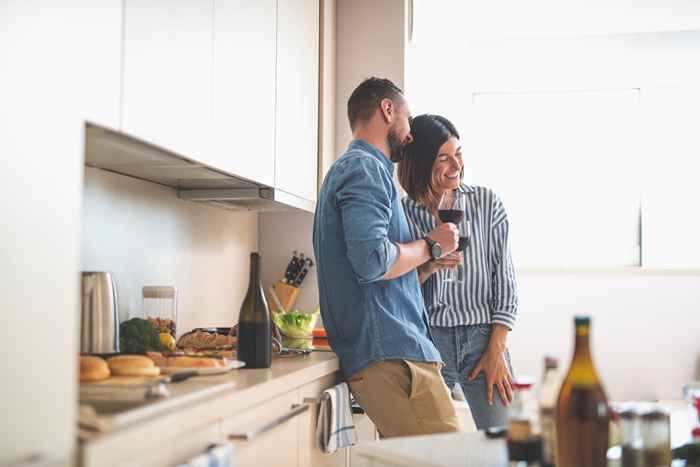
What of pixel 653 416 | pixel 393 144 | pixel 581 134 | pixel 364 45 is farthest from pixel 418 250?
pixel 581 134

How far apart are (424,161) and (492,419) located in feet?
2.93

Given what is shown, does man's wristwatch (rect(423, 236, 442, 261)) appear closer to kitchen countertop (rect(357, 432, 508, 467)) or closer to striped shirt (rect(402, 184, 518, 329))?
striped shirt (rect(402, 184, 518, 329))

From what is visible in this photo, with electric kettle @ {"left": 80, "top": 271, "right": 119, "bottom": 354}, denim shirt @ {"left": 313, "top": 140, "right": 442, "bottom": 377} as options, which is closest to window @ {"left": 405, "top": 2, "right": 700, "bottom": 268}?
denim shirt @ {"left": 313, "top": 140, "right": 442, "bottom": 377}

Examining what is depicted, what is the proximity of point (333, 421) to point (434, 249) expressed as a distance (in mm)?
591

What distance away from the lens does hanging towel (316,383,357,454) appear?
8.13 ft

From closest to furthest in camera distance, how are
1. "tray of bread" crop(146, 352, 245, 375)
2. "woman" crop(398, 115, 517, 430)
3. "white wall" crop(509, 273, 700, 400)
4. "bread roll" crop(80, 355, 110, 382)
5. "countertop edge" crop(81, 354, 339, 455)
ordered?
"countertop edge" crop(81, 354, 339, 455) → "bread roll" crop(80, 355, 110, 382) → "tray of bread" crop(146, 352, 245, 375) → "woman" crop(398, 115, 517, 430) → "white wall" crop(509, 273, 700, 400)

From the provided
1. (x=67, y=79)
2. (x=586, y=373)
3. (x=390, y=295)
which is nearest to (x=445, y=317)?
(x=390, y=295)

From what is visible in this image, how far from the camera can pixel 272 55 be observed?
2.84 metres

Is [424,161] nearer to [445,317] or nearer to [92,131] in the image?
[445,317]

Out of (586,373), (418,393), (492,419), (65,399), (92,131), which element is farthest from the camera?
(492,419)

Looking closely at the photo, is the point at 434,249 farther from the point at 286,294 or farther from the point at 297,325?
Result: the point at 286,294

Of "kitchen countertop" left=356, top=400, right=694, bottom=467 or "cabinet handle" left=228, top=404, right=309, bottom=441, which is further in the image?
"cabinet handle" left=228, top=404, right=309, bottom=441

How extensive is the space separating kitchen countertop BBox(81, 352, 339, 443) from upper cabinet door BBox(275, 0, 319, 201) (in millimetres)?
774

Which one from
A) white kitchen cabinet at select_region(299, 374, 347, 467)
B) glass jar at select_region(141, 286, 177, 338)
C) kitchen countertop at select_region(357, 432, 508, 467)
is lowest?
white kitchen cabinet at select_region(299, 374, 347, 467)
